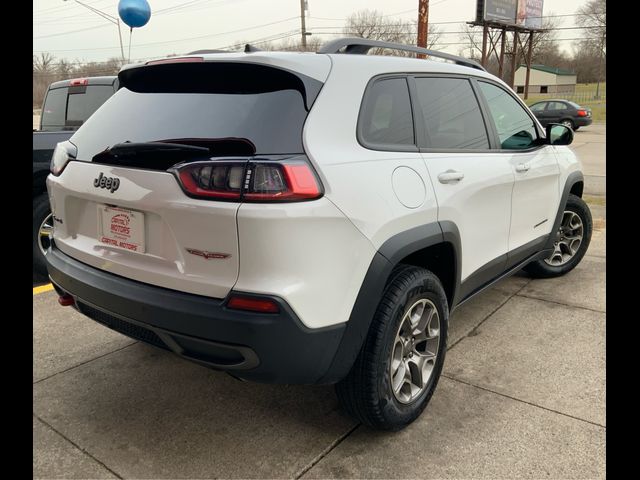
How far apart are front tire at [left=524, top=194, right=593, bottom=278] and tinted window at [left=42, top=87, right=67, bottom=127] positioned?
551cm

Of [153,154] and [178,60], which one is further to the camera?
[178,60]

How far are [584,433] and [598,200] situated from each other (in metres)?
7.56

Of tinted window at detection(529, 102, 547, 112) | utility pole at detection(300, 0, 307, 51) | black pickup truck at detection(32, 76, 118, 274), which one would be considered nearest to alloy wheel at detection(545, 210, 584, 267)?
black pickup truck at detection(32, 76, 118, 274)

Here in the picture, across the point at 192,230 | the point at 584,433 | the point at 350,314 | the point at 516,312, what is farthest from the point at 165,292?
the point at 516,312

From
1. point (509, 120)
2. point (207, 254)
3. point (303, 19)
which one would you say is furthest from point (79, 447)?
point (303, 19)

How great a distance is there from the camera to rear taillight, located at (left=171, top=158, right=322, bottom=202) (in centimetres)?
196

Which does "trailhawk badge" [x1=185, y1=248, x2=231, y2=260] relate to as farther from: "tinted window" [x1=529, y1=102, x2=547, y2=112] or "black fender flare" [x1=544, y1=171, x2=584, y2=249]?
"tinted window" [x1=529, y1=102, x2=547, y2=112]

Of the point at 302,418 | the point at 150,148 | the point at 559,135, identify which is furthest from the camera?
the point at 559,135

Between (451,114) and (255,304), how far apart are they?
5.86 ft

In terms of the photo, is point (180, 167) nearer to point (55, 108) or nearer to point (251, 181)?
point (251, 181)

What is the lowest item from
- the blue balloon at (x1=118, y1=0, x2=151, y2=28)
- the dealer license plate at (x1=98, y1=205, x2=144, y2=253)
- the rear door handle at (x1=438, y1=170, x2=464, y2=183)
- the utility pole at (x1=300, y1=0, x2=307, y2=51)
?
the dealer license plate at (x1=98, y1=205, x2=144, y2=253)

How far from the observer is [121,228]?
7.51 feet
